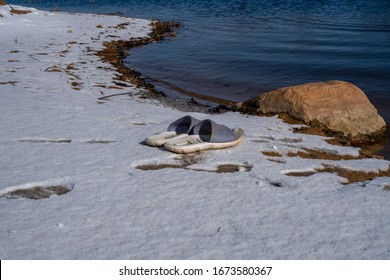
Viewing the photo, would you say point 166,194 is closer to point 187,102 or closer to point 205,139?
point 205,139

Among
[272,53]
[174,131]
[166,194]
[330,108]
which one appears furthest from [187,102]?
[272,53]

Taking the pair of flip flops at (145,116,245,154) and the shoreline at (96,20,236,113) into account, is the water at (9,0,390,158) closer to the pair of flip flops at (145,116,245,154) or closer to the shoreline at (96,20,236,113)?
the shoreline at (96,20,236,113)

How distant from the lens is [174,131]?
3.88 m

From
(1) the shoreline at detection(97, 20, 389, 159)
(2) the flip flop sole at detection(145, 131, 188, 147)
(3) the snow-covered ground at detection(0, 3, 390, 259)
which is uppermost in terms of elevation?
(2) the flip flop sole at detection(145, 131, 188, 147)

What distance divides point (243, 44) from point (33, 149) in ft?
30.5

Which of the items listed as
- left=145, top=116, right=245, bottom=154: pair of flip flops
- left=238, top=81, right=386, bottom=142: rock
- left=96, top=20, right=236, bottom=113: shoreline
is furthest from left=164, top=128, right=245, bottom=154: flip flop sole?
left=96, top=20, right=236, bottom=113: shoreline

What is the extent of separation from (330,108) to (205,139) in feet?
6.42

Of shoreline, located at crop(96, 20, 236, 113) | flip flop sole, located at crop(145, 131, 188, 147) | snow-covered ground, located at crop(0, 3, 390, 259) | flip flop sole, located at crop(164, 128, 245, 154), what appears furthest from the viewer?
shoreline, located at crop(96, 20, 236, 113)

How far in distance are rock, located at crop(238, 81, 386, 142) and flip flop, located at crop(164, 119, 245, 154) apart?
135cm

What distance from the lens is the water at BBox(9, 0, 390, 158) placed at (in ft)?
26.4
